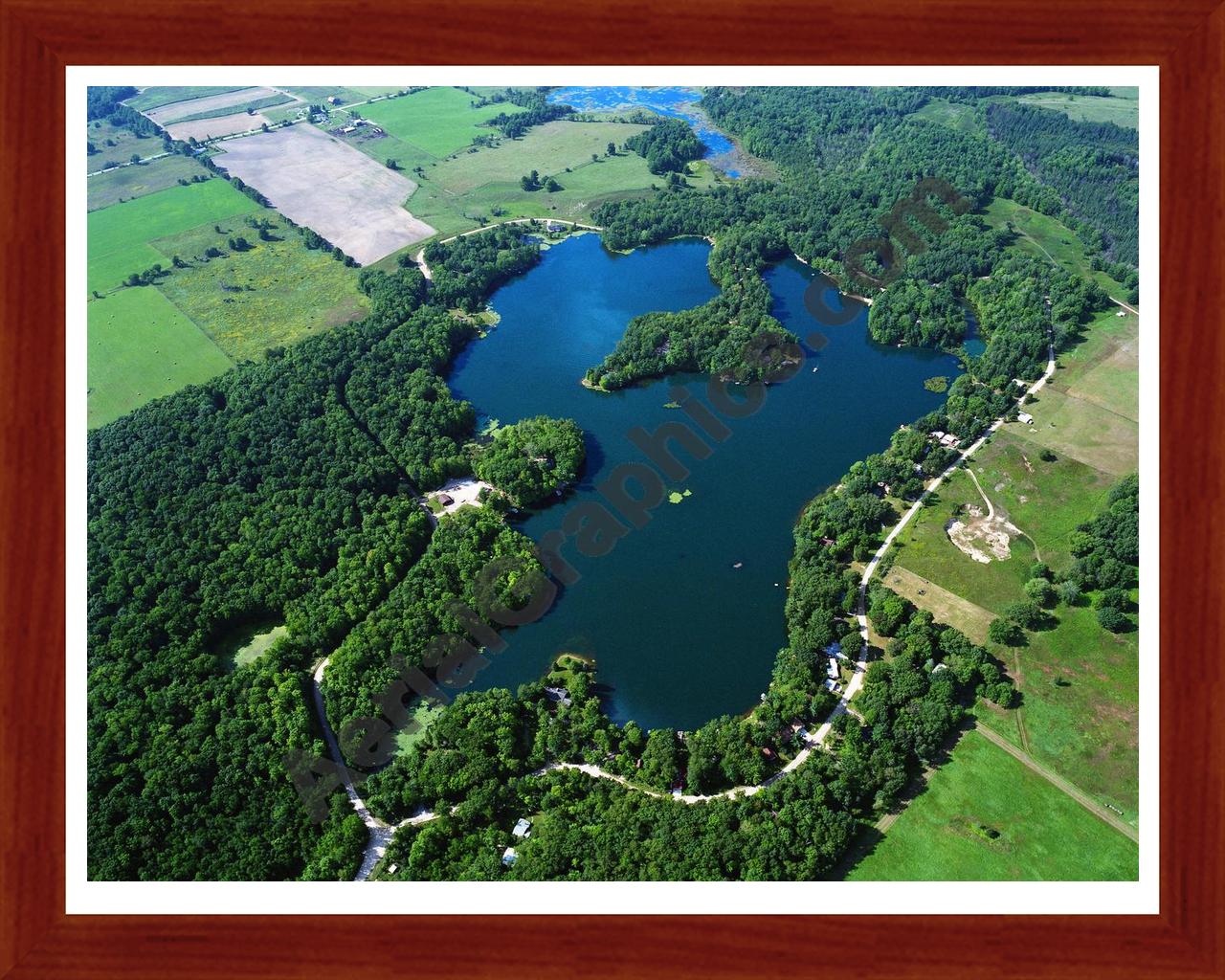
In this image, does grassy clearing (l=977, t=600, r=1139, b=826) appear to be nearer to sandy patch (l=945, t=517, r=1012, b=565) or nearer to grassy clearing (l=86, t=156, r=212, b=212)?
sandy patch (l=945, t=517, r=1012, b=565)

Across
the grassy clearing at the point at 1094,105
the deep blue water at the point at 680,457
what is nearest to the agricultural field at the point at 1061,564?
the deep blue water at the point at 680,457

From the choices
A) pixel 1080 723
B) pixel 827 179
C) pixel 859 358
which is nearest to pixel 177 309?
pixel 859 358

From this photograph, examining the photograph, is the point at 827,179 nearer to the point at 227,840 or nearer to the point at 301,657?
the point at 301,657

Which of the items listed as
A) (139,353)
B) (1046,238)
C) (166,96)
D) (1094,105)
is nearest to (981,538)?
(1046,238)

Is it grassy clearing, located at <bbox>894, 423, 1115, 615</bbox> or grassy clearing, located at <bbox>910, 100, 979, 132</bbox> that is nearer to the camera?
grassy clearing, located at <bbox>894, 423, 1115, 615</bbox>

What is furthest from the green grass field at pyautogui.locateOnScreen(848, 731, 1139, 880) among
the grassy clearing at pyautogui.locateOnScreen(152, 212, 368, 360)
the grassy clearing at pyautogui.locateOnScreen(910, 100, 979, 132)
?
the grassy clearing at pyautogui.locateOnScreen(910, 100, 979, 132)
